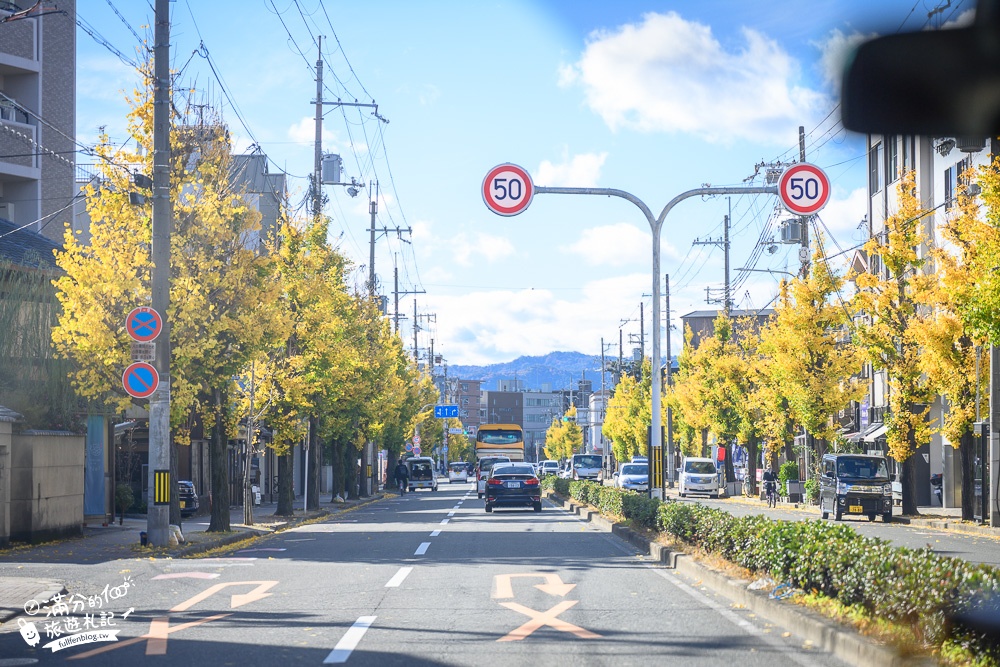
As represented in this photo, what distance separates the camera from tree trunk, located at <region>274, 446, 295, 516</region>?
33438 mm

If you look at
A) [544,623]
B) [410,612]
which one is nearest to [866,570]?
[544,623]

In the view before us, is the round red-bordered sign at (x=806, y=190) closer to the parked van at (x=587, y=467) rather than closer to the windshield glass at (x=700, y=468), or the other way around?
the windshield glass at (x=700, y=468)

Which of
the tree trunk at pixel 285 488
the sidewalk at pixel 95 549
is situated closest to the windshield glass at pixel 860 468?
the sidewalk at pixel 95 549

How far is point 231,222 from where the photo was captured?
22.8 meters

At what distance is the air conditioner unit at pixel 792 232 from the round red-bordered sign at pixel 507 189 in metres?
24.5

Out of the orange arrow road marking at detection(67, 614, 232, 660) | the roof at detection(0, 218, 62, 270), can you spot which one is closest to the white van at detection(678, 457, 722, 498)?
the roof at detection(0, 218, 62, 270)

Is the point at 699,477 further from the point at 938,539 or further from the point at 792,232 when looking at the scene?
the point at 938,539

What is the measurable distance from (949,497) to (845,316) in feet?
33.4

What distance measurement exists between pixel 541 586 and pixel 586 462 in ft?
209


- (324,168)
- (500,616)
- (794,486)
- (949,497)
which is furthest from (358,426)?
(500,616)

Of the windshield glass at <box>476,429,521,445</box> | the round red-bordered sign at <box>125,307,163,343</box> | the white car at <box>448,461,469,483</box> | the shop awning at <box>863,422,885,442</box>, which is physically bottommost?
the white car at <box>448,461,469,483</box>

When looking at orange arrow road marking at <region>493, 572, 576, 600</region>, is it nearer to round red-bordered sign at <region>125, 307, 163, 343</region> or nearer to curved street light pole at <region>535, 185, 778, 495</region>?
curved street light pole at <region>535, 185, 778, 495</region>

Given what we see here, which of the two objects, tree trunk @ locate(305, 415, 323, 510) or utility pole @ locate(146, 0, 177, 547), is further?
tree trunk @ locate(305, 415, 323, 510)

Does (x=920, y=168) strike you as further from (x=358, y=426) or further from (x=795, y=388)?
(x=358, y=426)
